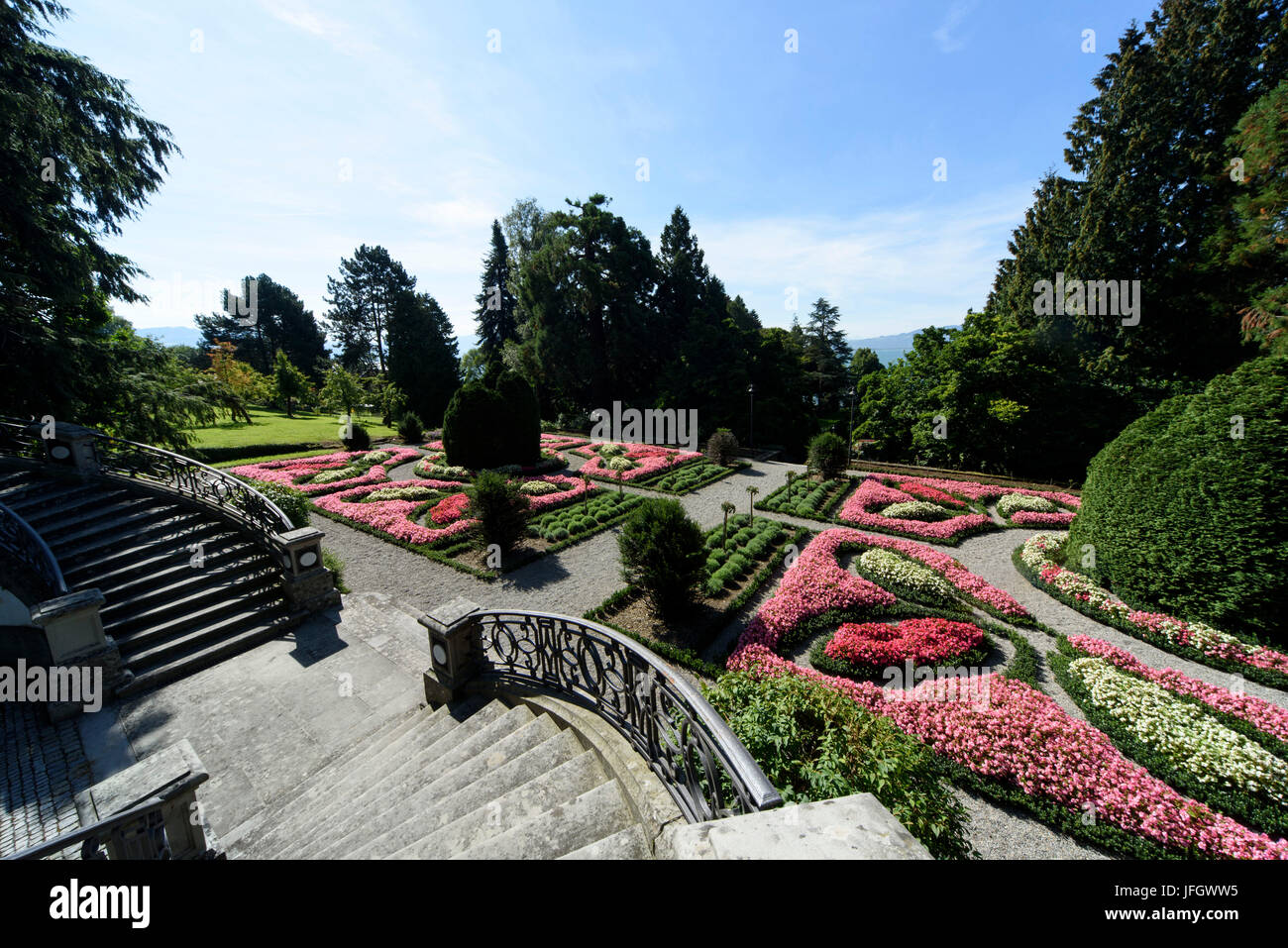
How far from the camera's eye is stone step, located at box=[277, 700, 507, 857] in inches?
168

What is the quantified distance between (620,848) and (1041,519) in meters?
16.7

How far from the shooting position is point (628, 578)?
382 inches

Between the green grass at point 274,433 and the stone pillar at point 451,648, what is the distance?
23787 mm

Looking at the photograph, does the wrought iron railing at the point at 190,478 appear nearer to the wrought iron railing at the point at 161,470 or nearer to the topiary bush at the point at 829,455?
the wrought iron railing at the point at 161,470

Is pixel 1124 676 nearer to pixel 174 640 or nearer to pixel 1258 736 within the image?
pixel 1258 736

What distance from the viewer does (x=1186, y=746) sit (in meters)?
6.13

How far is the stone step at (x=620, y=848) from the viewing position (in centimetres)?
290

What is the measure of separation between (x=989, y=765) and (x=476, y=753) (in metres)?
6.24

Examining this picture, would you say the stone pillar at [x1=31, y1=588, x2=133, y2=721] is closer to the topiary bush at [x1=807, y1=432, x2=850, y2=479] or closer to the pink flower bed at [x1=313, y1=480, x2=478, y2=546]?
the pink flower bed at [x1=313, y1=480, x2=478, y2=546]

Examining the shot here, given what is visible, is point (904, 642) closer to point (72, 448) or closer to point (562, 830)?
point (562, 830)

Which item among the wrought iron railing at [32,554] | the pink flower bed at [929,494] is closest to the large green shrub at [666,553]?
the wrought iron railing at [32,554]

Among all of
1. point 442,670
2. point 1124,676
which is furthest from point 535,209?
point 1124,676

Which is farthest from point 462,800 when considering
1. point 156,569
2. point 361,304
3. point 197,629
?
point 361,304

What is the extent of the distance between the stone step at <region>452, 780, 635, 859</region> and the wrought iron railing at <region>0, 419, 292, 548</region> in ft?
28.7
